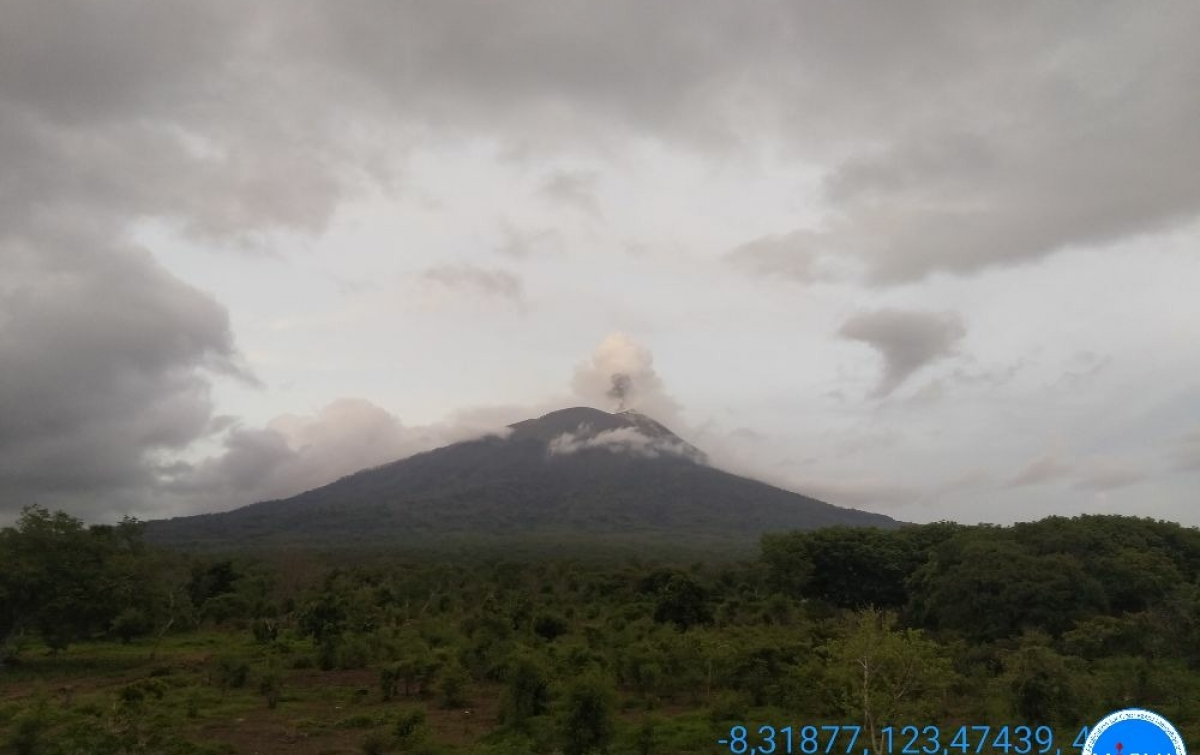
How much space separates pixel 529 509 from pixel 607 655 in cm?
13821

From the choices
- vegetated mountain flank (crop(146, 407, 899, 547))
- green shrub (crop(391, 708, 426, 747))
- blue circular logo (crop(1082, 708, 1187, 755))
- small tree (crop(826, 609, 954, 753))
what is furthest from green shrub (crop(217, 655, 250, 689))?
vegetated mountain flank (crop(146, 407, 899, 547))

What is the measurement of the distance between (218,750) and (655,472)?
176 meters

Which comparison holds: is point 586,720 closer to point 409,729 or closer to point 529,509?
point 409,729

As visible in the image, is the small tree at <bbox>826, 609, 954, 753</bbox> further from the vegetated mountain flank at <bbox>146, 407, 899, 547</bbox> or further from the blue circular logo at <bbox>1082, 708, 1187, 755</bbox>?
the vegetated mountain flank at <bbox>146, 407, 899, 547</bbox>

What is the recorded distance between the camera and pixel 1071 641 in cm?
2803

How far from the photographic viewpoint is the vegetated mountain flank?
5408 inches

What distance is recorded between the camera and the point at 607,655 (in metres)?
25.8

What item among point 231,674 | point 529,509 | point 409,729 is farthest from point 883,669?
point 529,509

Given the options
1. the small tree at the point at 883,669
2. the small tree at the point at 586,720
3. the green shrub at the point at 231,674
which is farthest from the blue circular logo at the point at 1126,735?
the green shrub at the point at 231,674

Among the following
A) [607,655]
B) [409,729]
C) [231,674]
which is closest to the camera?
[409,729]

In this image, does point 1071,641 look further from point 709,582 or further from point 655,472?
point 655,472

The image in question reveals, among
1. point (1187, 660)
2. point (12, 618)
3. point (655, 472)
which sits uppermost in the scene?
point (655, 472)

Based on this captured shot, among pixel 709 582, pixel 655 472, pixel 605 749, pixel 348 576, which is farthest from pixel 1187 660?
pixel 655 472

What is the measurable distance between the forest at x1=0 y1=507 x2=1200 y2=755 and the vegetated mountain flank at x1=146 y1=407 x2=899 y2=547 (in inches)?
3206
